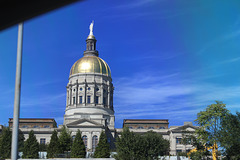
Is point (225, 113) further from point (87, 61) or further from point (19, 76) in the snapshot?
point (87, 61)

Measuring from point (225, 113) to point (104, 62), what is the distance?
67101 mm

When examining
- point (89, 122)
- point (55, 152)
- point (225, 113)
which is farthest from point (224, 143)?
point (89, 122)

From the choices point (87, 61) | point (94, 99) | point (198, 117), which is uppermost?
point (87, 61)

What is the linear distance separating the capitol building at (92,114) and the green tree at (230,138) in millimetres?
47642

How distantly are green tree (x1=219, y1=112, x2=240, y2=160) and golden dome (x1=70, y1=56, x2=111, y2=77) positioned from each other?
62.7m

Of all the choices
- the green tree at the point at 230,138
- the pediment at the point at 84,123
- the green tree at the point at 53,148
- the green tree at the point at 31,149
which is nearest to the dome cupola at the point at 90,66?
the pediment at the point at 84,123

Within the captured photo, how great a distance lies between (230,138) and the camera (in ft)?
171

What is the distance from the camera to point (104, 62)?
117 metres

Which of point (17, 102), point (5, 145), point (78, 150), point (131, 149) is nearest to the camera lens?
point (17, 102)

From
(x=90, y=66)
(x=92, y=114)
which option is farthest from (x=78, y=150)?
(x=90, y=66)

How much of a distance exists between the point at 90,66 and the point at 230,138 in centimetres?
6732

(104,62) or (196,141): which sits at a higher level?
(104,62)

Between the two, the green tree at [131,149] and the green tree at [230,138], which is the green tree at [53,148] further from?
the green tree at [230,138]

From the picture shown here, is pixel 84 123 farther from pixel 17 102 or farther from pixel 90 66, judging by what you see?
pixel 17 102
